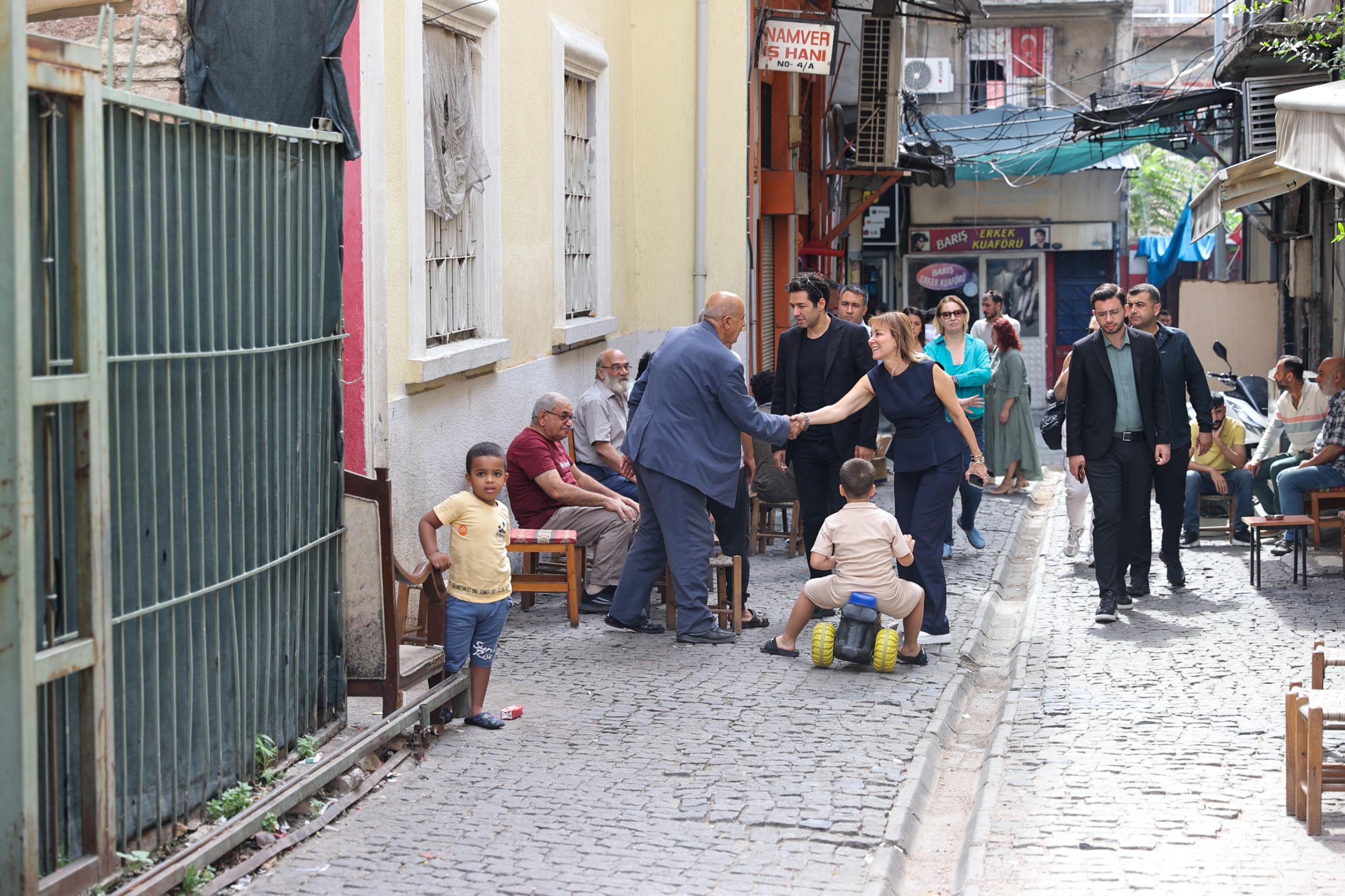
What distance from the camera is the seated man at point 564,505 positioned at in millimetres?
8734

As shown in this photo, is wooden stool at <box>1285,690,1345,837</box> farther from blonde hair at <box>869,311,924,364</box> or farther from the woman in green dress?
the woman in green dress

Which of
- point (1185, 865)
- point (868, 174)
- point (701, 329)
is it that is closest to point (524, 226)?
point (701, 329)

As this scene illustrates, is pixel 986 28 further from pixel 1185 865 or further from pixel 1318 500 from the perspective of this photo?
pixel 1185 865

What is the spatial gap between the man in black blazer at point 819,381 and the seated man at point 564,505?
1.08m

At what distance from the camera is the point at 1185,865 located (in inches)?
189

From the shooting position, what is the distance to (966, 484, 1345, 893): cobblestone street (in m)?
4.80

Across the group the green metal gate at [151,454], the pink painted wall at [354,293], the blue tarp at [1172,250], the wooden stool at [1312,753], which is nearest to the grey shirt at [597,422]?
the pink painted wall at [354,293]

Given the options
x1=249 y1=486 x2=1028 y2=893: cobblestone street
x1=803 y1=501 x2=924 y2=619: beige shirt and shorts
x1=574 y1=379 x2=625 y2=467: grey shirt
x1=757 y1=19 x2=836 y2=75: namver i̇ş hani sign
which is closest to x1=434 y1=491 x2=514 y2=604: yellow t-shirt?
x1=249 y1=486 x2=1028 y2=893: cobblestone street

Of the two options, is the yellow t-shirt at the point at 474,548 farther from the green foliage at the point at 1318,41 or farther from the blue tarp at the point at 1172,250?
the blue tarp at the point at 1172,250

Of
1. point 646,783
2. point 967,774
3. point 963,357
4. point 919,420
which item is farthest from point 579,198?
point 646,783

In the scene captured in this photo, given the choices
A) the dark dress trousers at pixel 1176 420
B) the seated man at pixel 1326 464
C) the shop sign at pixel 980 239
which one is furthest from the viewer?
the shop sign at pixel 980 239

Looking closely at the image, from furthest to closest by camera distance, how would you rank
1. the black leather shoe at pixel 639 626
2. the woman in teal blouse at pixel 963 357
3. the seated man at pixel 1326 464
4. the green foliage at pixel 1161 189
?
the green foliage at pixel 1161 189
the woman in teal blouse at pixel 963 357
the seated man at pixel 1326 464
the black leather shoe at pixel 639 626

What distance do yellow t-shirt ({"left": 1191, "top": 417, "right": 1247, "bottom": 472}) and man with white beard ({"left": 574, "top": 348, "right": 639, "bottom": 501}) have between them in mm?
4529

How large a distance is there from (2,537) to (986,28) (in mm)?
33275
